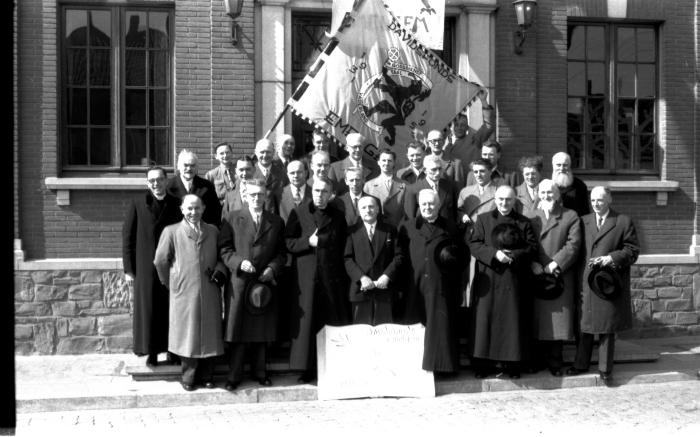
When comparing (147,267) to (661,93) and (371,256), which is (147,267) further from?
(661,93)

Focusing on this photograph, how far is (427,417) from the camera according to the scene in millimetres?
7223

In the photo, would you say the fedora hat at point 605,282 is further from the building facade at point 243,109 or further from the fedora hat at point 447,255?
the building facade at point 243,109

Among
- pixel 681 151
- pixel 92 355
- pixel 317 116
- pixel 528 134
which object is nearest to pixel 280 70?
pixel 317 116

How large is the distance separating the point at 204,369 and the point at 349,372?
1.38 metres

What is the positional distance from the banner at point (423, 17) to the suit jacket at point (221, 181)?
9.01ft

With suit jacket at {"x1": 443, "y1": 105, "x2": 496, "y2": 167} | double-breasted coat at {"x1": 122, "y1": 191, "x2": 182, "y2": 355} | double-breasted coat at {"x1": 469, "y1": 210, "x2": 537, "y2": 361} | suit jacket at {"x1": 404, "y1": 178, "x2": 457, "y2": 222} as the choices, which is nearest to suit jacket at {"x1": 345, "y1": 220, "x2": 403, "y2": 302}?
suit jacket at {"x1": 404, "y1": 178, "x2": 457, "y2": 222}

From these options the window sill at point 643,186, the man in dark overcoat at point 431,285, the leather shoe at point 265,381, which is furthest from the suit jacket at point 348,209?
the window sill at point 643,186

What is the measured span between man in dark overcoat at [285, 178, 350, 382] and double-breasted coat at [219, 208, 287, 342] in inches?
8.0

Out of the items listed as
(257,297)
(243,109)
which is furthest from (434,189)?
(243,109)

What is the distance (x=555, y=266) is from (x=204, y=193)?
353 cm

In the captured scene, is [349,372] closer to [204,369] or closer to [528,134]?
[204,369]

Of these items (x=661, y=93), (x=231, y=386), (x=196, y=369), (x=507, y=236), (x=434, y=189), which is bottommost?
(x=231, y=386)

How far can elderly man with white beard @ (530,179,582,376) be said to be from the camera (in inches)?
328

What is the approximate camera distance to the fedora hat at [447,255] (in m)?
8.01
